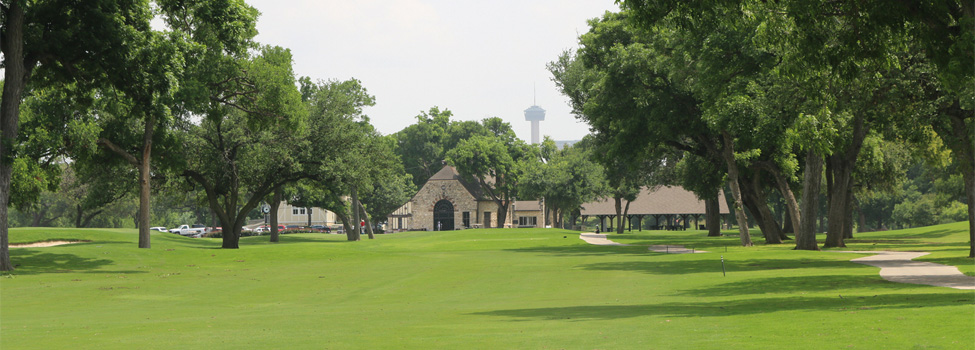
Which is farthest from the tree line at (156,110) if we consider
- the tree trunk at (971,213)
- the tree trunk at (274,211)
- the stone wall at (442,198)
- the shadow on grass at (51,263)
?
the stone wall at (442,198)

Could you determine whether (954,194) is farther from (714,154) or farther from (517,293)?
(517,293)

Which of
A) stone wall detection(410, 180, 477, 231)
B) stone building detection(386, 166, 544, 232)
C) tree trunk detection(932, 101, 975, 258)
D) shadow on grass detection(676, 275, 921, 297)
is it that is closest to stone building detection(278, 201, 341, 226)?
stone wall detection(410, 180, 477, 231)

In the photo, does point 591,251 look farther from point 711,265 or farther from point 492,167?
point 492,167

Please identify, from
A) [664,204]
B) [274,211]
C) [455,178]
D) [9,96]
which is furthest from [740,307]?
[455,178]

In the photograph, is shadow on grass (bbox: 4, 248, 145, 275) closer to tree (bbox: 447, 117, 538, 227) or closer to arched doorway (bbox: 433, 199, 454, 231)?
tree (bbox: 447, 117, 538, 227)

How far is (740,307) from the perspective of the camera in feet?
47.3

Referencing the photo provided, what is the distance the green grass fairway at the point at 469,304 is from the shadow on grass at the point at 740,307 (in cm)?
3

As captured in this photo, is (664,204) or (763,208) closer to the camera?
(763,208)

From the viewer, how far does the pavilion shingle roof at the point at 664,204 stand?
9988 cm

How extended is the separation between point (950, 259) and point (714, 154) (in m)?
15.6

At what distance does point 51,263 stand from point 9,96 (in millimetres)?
6701

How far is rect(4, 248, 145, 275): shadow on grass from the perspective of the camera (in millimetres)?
27016

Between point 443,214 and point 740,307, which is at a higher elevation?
point 443,214

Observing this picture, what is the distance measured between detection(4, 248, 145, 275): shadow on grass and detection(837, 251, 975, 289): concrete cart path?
940 inches
